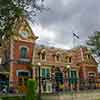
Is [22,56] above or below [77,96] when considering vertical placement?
above

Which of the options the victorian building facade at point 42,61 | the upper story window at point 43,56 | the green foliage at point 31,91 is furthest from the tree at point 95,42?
the green foliage at point 31,91

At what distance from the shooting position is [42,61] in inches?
1379

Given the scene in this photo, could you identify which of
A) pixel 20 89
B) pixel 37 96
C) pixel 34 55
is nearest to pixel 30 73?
pixel 34 55

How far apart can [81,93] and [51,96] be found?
2.48 m

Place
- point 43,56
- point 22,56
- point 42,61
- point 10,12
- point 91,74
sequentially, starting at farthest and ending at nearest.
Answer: point 91,74, point 43,56, point 42,61, point 22,56, point 10,12

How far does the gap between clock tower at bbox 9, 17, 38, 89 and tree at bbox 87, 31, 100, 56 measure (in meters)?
8.72

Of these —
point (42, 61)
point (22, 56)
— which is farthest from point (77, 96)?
point (42, 61)

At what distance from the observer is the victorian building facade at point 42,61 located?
1284 inches

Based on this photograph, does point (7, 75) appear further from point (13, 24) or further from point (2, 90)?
point (13, 24)

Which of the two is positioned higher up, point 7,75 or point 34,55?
point 34,55

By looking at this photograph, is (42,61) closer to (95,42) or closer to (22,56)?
(22,56)

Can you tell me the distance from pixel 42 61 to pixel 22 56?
288 centimetres

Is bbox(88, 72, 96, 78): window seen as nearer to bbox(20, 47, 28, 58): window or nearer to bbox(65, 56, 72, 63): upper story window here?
bbox(65, 56, 72, 63): upper story window

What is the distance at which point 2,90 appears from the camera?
2425 cm
